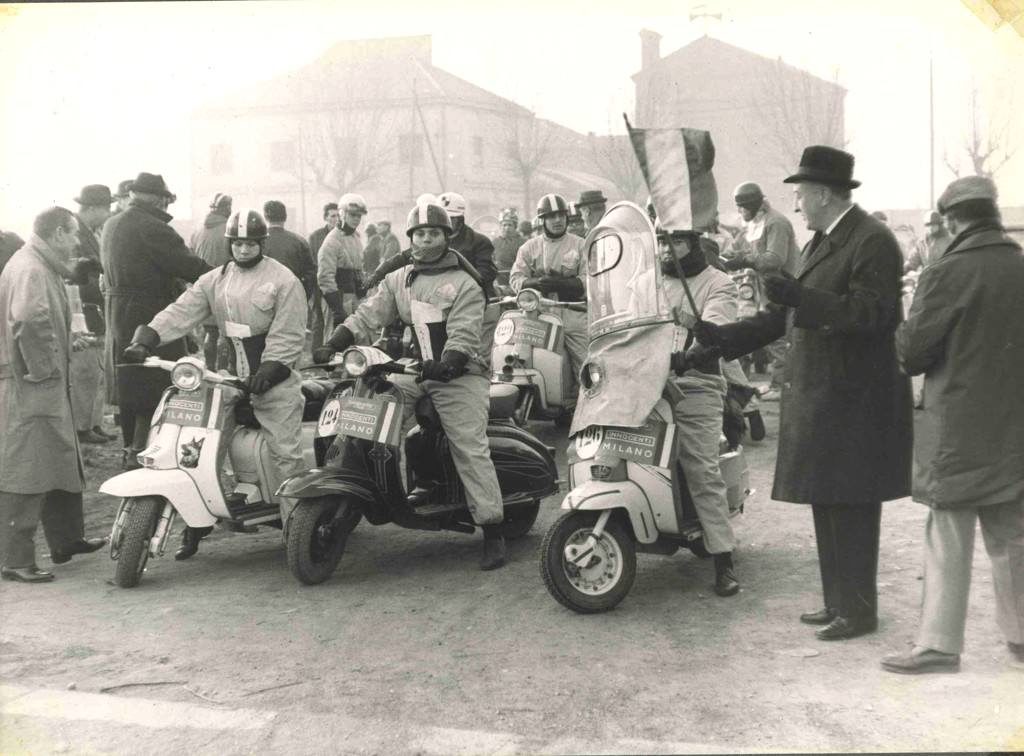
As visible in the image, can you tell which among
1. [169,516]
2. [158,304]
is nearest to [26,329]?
[169,516]

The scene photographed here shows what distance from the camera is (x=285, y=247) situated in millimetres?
11102

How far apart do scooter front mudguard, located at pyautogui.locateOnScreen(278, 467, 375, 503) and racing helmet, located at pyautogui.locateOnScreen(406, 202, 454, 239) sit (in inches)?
54.8

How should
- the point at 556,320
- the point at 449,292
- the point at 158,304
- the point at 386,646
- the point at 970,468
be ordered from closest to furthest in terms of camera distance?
the point at 970,468, the point at 386,646, the point at 449,292, the point at 158,304, the point at 556,320

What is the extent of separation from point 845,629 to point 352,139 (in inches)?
1083

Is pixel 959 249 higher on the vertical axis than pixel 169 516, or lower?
higher

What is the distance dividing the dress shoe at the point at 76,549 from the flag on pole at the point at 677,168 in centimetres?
394

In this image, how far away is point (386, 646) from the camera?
16.7ft

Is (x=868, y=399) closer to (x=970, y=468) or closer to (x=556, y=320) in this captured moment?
(x=970, y=468)

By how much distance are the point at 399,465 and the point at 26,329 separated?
7.06ft

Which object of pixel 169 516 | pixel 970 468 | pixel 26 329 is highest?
pixel 26 329

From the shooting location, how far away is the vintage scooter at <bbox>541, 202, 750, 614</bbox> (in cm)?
530

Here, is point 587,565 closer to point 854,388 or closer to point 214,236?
point 854,388

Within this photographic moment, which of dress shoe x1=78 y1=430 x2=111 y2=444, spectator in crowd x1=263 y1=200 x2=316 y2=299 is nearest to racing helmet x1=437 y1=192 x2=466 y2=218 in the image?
spectator in crowd x1=263 y1=200 x2=316 y2=299

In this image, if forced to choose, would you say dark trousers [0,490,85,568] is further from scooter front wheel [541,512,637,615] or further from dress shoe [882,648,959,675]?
dress shoe [882,648,959,675]
